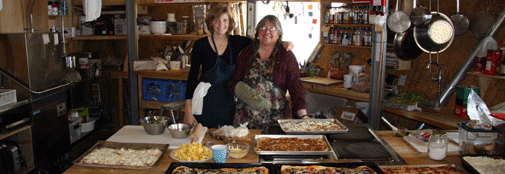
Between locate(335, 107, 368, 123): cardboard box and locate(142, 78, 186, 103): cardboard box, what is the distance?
2.05 metres

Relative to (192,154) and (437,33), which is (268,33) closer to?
(192,154)

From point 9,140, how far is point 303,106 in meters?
2.78

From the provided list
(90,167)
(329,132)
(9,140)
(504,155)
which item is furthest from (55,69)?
(504,155)

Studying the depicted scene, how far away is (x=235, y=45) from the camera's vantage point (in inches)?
123

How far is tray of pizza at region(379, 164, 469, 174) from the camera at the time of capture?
6.08 feet

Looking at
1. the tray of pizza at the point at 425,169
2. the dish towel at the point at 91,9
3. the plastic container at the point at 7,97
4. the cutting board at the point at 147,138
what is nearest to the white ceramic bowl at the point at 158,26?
the dish towel at the point at 91,9

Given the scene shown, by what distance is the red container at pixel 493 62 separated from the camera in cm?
346

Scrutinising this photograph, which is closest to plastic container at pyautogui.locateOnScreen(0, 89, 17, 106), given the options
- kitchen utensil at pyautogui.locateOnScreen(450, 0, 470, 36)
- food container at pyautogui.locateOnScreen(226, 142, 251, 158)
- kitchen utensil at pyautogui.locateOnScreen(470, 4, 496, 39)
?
food container at pyautogui.locateOnScreen(226, 142, 251, 158)

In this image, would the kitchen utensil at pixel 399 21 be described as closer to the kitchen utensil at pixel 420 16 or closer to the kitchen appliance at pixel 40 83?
the kitchen utensil at pixel 420 16

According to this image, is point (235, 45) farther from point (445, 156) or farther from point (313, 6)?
point (313, 6)

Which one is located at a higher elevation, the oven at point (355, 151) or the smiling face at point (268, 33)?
the smiling face at point (268, 33)

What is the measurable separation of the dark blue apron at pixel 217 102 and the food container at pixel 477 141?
1717 millimetres

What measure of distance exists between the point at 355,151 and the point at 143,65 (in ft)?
11.9

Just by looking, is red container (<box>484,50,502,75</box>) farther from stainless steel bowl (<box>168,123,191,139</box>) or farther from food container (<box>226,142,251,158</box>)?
stainless steel bowl (<box>168,123,191,139</box>)
